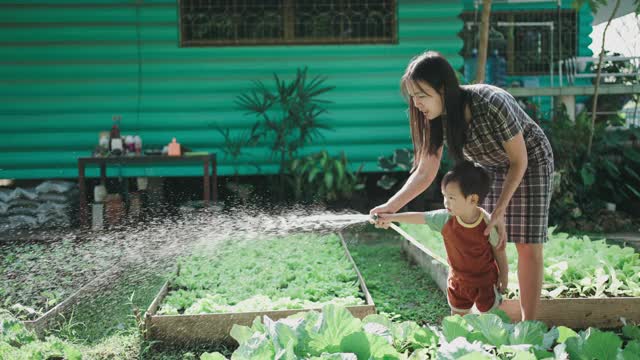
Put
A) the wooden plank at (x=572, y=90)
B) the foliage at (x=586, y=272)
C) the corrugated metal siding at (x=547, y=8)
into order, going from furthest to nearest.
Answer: the corrugated metal siding at (x=547, y=8) → the wooden plank at (x=572, y=90) → the foliage at (x=586, y=272)

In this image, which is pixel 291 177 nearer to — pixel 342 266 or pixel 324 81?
pixel 324 81

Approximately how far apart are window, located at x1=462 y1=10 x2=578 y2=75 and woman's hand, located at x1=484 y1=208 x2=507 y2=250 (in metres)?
8.27

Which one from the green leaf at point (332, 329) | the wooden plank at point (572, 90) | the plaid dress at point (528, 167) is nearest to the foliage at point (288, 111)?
the wooden plank at point (572, 90)

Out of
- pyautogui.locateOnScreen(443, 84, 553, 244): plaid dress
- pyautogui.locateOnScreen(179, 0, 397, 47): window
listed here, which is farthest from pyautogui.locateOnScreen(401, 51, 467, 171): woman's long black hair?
pyautogui.locateOnScreen(179, 0, 397, 47): window

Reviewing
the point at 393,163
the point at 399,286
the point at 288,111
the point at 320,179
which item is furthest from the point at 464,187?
the point at 393,163

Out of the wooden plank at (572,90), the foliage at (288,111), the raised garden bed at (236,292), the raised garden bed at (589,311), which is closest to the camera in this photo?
the raised garden bed at (236,292)

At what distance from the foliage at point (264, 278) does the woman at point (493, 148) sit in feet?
3.98

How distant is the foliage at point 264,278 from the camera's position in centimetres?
477

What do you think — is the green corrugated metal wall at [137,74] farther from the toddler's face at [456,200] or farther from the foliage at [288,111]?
the toddler's face at [456,200]

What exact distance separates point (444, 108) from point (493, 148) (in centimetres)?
40

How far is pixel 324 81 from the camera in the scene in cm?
980

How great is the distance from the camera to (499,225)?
3.75 meters

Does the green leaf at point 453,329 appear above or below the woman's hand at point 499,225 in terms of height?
below

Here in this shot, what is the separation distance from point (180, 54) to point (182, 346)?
5.99 metres
